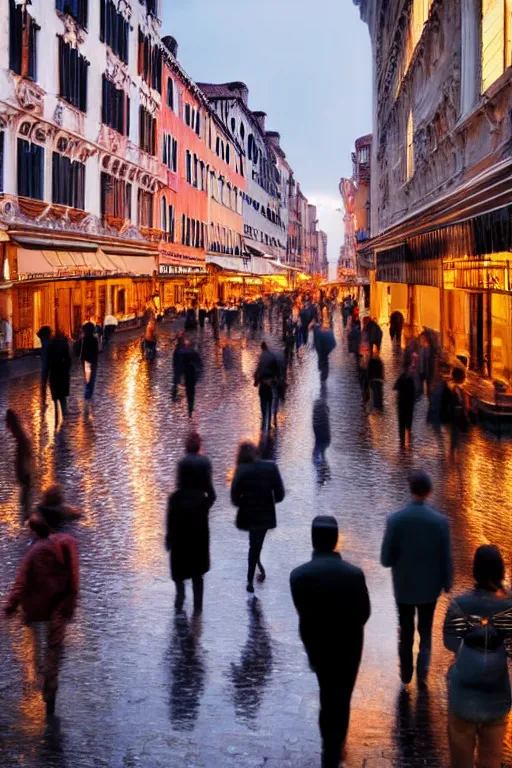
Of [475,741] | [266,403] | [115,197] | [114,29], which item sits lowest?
[475,741]

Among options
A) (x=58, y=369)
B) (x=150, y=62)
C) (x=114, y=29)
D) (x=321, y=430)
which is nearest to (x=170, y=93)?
(x=150, y=62)

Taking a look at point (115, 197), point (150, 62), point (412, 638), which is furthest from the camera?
point (150, 62)

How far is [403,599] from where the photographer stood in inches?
260

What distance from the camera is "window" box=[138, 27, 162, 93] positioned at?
4406cm

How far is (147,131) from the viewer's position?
45.8 meters

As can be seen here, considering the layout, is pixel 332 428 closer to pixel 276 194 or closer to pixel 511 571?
pixel 511 571

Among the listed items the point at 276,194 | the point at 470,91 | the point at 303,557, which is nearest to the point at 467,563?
the point at 303,557

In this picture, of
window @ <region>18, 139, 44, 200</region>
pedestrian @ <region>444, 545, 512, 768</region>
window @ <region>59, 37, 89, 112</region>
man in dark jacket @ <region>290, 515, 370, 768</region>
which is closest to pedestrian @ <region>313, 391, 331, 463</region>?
man in dark jacket @ <region>290, 515, 370, 768</region>

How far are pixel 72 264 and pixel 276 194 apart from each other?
89244mm

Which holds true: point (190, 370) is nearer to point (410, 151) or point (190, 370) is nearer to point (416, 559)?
point (416, 559)

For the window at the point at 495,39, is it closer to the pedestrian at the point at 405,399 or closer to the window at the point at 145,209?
the pedestrian at the point at 405,399

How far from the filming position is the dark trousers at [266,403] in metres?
17.1

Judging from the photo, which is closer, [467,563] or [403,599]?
[403,599]

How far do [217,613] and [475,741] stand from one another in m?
3.64
